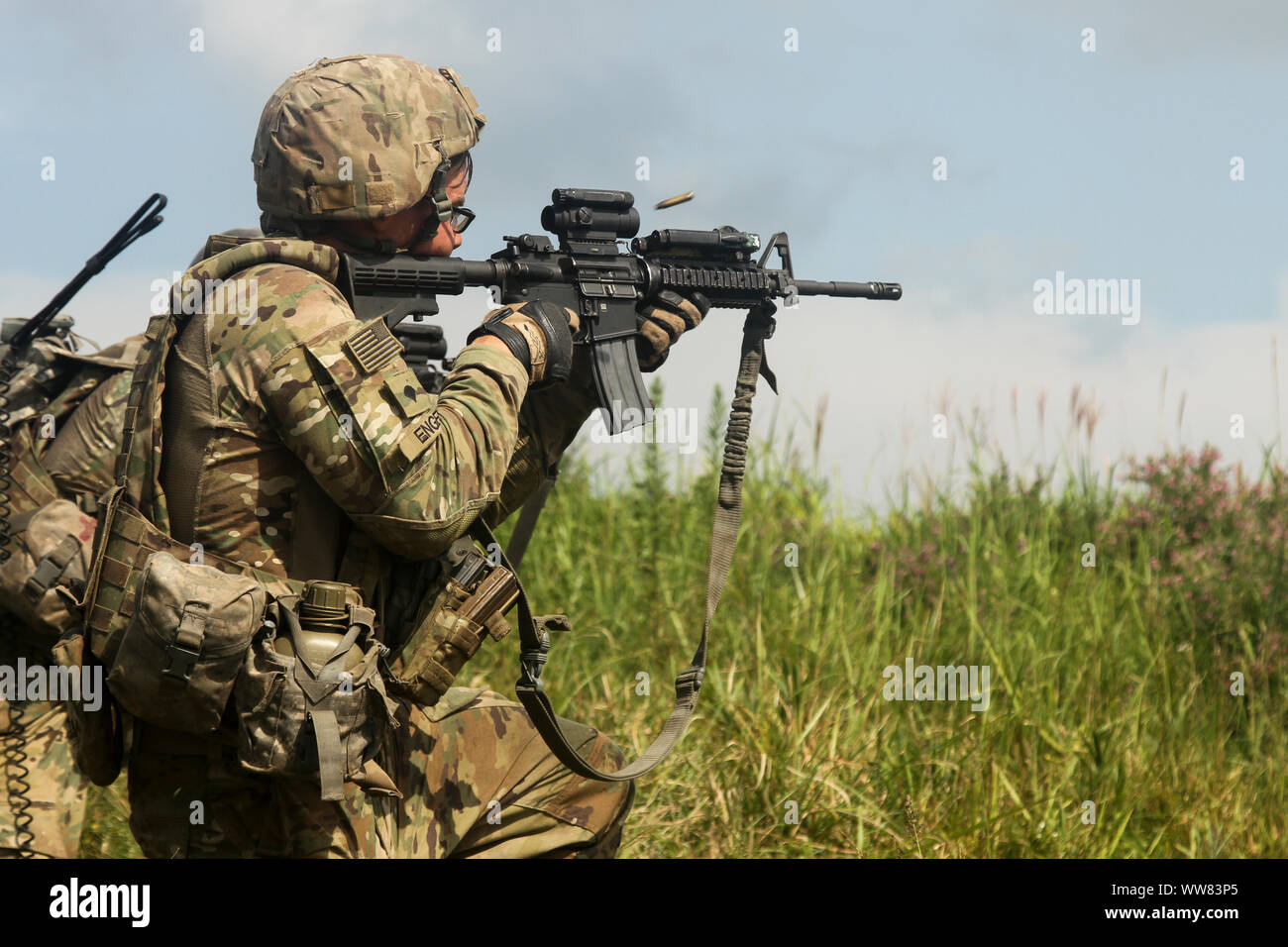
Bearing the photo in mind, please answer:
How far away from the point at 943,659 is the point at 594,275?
2.78 m

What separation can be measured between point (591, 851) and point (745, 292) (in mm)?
1818

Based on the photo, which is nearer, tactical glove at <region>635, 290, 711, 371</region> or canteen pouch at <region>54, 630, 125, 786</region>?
canteen pouch at <region>54, 630, 125, 786</region>

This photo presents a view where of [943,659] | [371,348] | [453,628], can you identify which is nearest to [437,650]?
[453,628]

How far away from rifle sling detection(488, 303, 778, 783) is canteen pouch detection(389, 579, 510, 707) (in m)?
0.17

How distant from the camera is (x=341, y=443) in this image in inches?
111

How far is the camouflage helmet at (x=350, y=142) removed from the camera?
3.17 metres

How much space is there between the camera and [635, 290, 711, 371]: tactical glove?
383cm

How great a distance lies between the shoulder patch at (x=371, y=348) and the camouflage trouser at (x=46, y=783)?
82.5 inches

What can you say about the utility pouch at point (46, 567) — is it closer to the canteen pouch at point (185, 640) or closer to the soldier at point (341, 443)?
the soldier at point (341, 443)

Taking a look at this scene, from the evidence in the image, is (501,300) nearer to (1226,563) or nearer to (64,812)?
(64,812)

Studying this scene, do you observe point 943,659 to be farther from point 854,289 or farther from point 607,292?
point 607,292

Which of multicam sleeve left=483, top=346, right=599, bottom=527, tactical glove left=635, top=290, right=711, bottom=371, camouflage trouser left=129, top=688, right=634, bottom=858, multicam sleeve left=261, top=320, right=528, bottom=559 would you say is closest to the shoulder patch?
multicam sleeve left=261, top=320, right=528, bottom=559

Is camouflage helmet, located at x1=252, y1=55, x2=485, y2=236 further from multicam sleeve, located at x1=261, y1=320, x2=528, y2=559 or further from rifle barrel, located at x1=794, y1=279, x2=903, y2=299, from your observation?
rifle barrel, located at x1=794, y1=279, x2=903, y2=299

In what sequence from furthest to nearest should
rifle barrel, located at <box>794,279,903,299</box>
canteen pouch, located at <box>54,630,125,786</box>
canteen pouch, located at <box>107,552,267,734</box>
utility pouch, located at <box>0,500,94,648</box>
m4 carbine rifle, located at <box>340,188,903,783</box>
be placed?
rifle barrel, located at <box>794,279,903,299</box>, utility pouch, located at <box>0,500,94,648</box>, m4 carbine rifle, located at <box>340,188,903,783</box>, canteen pouch, located at <box>54,630,125,786</box>, canteen pouch, located at <box>107,552,267,734</box>
